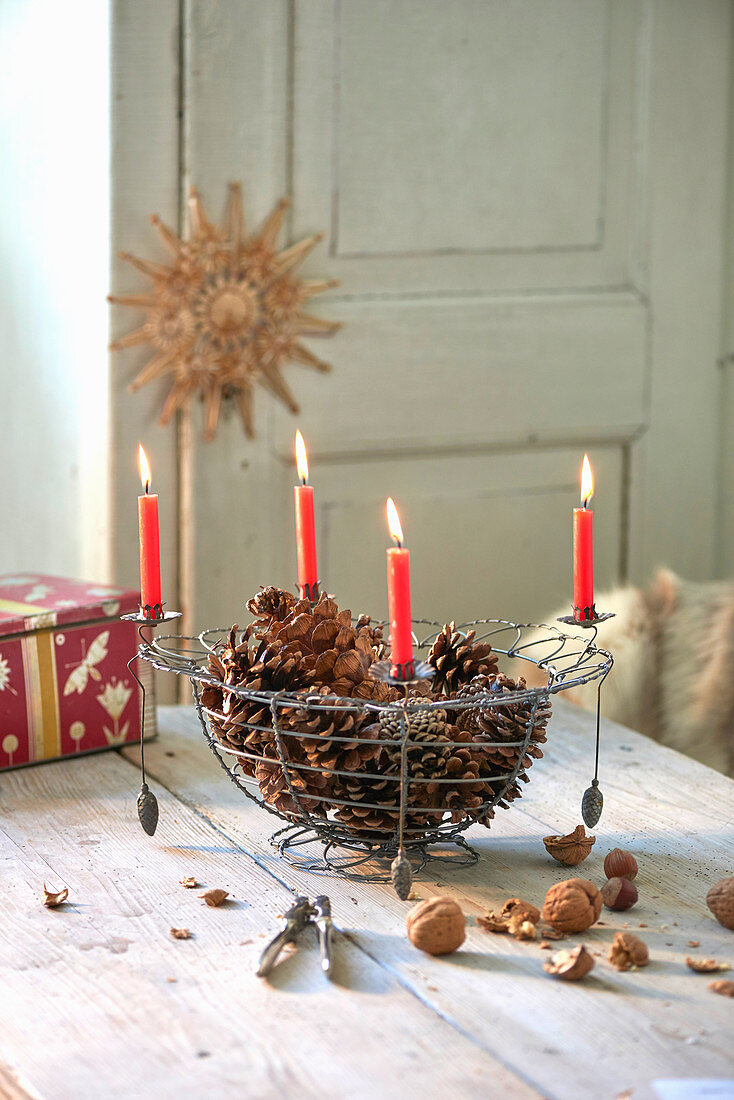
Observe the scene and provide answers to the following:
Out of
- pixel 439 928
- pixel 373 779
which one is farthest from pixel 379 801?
pixel 439 928

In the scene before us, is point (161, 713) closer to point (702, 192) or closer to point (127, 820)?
point (127, 820)

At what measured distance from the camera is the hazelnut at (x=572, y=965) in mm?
762

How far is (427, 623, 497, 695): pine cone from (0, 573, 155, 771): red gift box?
0.37 metres

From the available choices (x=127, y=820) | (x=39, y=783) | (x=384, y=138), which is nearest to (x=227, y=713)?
(x=127, y=820)

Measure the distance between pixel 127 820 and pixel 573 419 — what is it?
1390mm

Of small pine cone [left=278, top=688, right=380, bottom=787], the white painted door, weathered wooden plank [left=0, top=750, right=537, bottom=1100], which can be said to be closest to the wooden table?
weathered wooden plank [left=0, top=750, right=537, bottom=1100]

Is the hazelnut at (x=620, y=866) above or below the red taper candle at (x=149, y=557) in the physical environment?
below

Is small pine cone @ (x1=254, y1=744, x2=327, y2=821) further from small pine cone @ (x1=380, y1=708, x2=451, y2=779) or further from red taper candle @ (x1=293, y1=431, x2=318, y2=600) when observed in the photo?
red taper candle @ (x1=293, y1=431, x2=318, y2=600)

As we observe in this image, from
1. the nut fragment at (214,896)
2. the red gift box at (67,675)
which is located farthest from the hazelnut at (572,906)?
the red gift box at (67,675)

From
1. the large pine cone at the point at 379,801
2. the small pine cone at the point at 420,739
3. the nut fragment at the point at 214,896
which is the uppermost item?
the small pine cone at the point at 420,739

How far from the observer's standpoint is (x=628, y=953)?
786mm

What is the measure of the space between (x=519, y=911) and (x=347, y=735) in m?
0.17

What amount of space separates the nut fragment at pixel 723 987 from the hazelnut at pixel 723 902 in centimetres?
8

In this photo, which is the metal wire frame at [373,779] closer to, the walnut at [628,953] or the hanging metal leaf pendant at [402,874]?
the hanging metal leaf pendant at [402,874]
